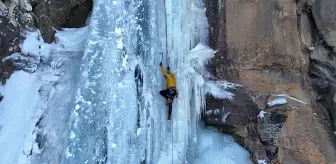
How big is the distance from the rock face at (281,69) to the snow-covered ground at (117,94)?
0.28 m

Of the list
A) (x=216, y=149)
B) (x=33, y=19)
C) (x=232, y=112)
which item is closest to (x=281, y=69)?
(x=232, y=112)

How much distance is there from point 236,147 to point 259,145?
37 centimetres

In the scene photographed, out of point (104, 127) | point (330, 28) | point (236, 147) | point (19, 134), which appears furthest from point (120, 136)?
point (330, 28)

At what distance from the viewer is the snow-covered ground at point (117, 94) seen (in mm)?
6375

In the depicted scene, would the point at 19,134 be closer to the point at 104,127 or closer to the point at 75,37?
the point at 104,127

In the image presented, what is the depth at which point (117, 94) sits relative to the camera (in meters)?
6.62

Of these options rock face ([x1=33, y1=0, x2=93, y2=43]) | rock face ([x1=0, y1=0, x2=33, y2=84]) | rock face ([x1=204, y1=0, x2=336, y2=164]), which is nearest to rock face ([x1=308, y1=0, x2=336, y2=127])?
rock face ([x1=204, y1=0, x2=336, y2=164])

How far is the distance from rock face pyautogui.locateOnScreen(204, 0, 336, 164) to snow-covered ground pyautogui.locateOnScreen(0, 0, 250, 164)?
0.92 feet

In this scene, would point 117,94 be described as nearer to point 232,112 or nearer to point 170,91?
point 170,91

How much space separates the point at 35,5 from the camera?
25.2 ft

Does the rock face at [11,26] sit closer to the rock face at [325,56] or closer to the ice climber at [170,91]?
the ice climber at [170,91]

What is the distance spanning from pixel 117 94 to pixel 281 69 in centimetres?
273

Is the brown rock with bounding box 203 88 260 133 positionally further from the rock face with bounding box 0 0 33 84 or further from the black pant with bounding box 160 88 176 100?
the rock face with bounding box 0 0 33 84

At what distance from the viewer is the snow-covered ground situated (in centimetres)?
638
